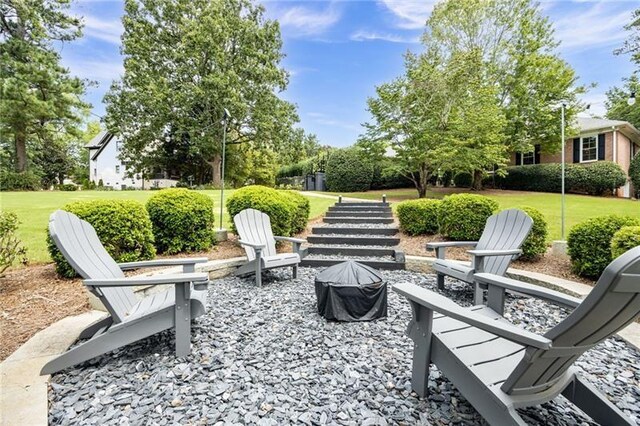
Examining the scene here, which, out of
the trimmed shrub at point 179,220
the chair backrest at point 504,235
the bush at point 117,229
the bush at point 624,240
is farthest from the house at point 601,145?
the bush at point 117,229

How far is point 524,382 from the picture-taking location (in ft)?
4.79

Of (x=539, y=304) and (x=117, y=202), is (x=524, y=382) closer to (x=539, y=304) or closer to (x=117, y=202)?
(x=539, y=304)

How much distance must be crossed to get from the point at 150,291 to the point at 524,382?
11.9 feet

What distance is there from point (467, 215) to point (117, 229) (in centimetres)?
513

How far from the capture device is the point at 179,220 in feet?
16.5

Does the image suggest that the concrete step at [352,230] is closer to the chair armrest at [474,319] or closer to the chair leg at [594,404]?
the chair armrest at [474,319]

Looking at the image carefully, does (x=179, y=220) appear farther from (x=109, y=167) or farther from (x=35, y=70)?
(x=109, y=167)

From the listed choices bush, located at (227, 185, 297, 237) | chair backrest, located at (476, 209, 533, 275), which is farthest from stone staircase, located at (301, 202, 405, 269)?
chair backrest, located at (476, 209, 533, 275)

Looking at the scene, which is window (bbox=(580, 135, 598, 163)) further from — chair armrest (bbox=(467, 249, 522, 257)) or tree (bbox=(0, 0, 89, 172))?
tree (bbox=(0, 0, 89, 172))

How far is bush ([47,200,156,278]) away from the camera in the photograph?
12.7ft

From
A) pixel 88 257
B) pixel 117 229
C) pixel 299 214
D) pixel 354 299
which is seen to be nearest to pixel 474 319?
pixel 354 299

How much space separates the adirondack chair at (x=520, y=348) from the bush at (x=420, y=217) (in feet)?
13.8

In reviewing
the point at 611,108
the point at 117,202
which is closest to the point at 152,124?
the point at 117,202

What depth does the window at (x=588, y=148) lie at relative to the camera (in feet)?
53.8
